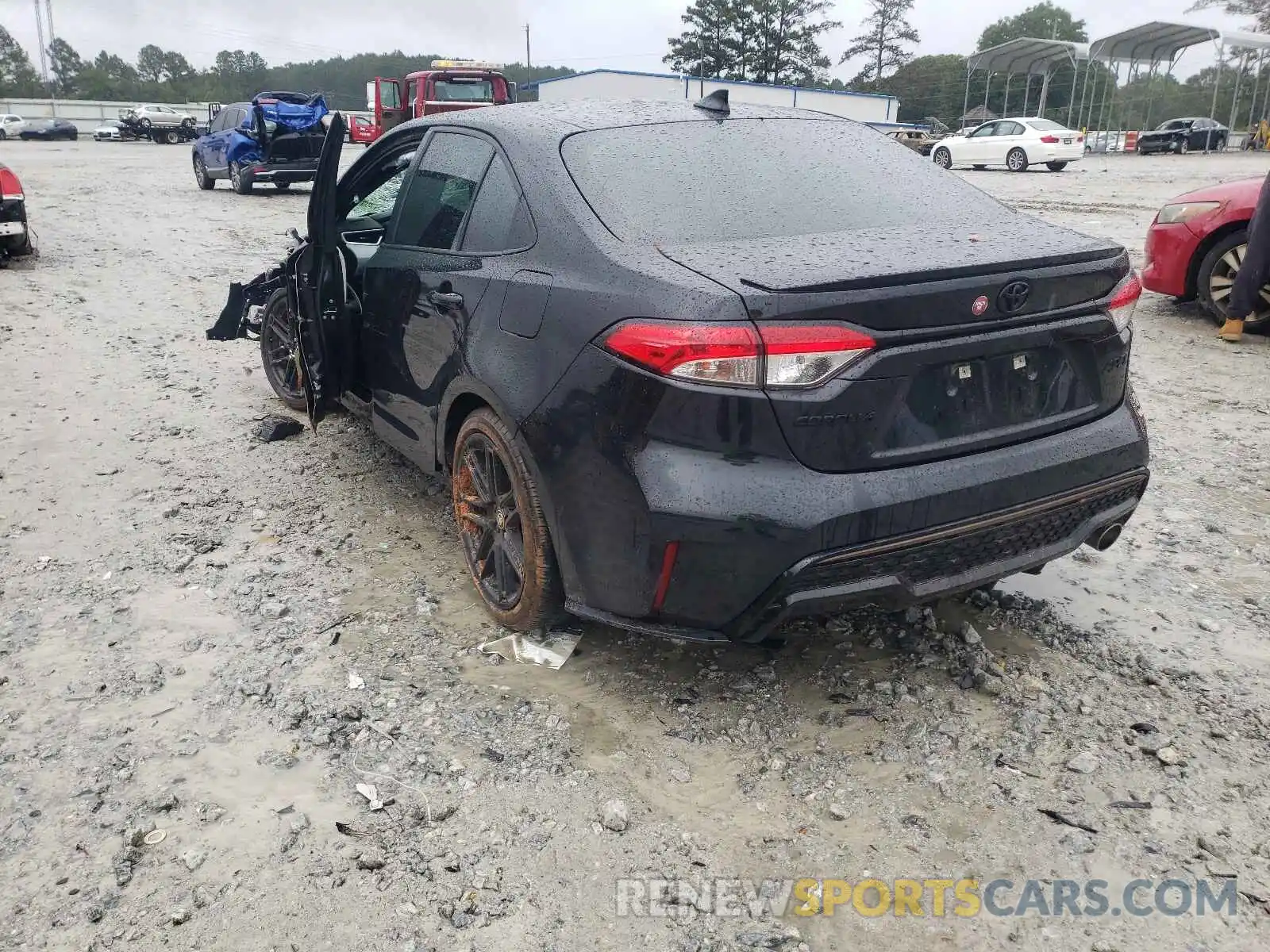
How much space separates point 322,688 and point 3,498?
8.36 ft

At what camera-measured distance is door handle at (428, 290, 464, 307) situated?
3.30 meters

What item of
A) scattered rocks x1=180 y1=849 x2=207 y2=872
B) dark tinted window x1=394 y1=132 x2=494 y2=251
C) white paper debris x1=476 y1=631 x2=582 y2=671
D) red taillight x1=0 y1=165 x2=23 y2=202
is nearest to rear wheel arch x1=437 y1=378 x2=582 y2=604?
white paper debris x1=476 y1=631 x2=582 y2=671

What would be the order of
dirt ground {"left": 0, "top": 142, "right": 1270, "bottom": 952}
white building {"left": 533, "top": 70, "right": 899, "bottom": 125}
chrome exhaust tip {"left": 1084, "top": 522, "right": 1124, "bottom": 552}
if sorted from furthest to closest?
white building {"left": 533, "top": 70, "right": 899, "bottom": 125}
chrome exhaust tip {"left": 1084, "top": 522, "right": 1124, "bottom": 552}
dirt ground {"left": 0, "top": 142, "right": 1270, "bottom": 952}

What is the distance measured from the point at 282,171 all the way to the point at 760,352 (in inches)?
679

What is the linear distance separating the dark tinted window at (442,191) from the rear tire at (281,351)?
6.04ft

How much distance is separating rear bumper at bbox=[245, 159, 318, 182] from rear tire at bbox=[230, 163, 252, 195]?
0.48 feet

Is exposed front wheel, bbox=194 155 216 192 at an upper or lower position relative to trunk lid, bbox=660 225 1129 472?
upper

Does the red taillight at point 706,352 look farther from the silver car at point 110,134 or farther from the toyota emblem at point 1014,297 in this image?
the silver car at point 110,134

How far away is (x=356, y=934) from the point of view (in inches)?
84.2

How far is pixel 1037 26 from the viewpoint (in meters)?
98.1

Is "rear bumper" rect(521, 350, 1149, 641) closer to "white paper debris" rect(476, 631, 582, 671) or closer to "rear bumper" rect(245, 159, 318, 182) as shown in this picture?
"white paper debris" rect(476, 631, 582, 671)

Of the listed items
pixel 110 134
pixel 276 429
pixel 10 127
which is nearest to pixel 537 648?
pixel 276 429

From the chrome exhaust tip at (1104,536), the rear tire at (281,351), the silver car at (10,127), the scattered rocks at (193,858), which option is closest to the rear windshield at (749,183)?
the chrome exhaust tip at (1104,536)

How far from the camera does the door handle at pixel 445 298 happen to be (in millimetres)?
3297
